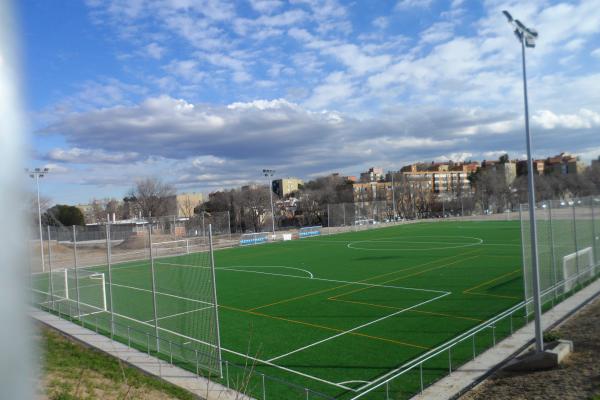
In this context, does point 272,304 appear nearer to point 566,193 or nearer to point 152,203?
point 152,203

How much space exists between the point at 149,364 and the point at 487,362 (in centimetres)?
974

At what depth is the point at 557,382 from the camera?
35.5ft

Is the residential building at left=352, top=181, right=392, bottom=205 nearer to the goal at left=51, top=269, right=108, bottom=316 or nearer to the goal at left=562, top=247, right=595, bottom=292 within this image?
the goal at left=562, top=247, right=595, bottom=292

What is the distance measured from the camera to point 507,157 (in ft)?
574

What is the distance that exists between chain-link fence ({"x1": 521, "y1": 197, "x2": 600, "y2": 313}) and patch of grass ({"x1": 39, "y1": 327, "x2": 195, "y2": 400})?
1234 centimetres

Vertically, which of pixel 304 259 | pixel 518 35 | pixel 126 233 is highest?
pixel 518 35

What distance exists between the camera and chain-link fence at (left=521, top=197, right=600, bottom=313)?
1758cm

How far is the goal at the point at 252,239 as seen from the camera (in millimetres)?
54650

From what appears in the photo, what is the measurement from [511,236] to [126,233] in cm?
3594

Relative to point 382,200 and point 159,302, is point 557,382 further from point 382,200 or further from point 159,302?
point 382,200

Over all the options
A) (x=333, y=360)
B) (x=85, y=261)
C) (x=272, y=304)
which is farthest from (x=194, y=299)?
(x=85, y=261)

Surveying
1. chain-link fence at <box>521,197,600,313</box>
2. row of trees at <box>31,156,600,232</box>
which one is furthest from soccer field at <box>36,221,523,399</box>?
row of trees at <box>31,156,600,232</box>

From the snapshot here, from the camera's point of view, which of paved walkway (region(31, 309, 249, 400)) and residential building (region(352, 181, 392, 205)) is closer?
paved walkway (region(31, 309, 249, 400))

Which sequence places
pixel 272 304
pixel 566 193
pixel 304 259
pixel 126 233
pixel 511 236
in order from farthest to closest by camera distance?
pixel 566 193 < pixel 511 236 < pixel 304 259 < pixel 126 233 < pixel 272 304
